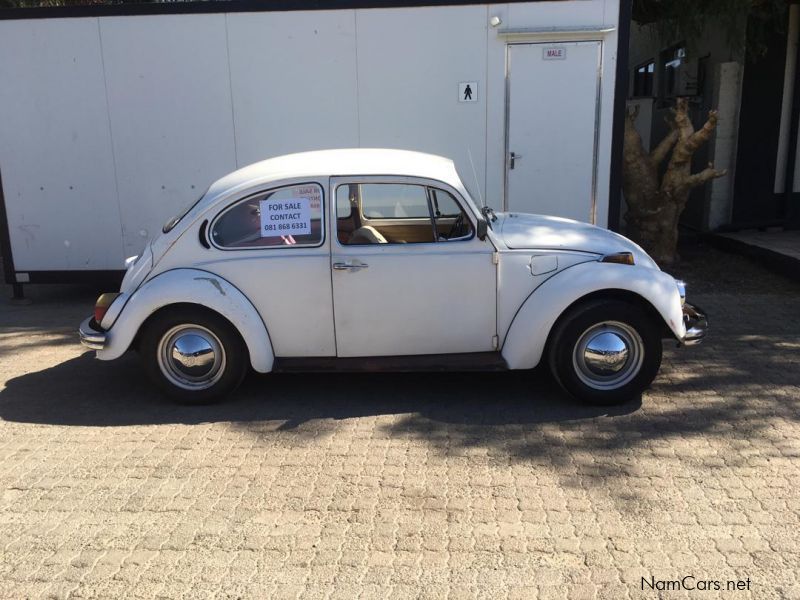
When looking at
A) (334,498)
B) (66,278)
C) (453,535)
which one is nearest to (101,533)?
(334,498)

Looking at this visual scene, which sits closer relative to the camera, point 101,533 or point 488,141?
point 101,533

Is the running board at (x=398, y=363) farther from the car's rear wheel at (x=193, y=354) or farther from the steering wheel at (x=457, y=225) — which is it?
the steering wheel at (x=457, y=225)

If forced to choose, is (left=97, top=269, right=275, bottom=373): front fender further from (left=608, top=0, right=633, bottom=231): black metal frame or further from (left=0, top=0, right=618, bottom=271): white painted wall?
(left=608, top=0, right=633, bottom=231): black metal frame

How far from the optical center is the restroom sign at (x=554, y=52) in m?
7.51

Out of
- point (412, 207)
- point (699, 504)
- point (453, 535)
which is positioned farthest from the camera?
point (412, 207)

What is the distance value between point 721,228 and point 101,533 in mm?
9985

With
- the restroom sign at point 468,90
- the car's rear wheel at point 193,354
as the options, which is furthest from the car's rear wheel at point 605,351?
the restroom sign at point 468,90

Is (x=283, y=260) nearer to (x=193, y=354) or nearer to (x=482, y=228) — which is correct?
(x=193, y=354)

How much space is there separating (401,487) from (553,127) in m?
5.14

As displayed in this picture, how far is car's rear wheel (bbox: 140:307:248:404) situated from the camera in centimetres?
475

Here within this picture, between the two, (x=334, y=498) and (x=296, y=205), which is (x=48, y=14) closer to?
(x=296, y=205)

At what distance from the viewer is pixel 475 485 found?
3.78 m

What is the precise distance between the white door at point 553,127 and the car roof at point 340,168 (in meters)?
2.71

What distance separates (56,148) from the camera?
25.8 feet
